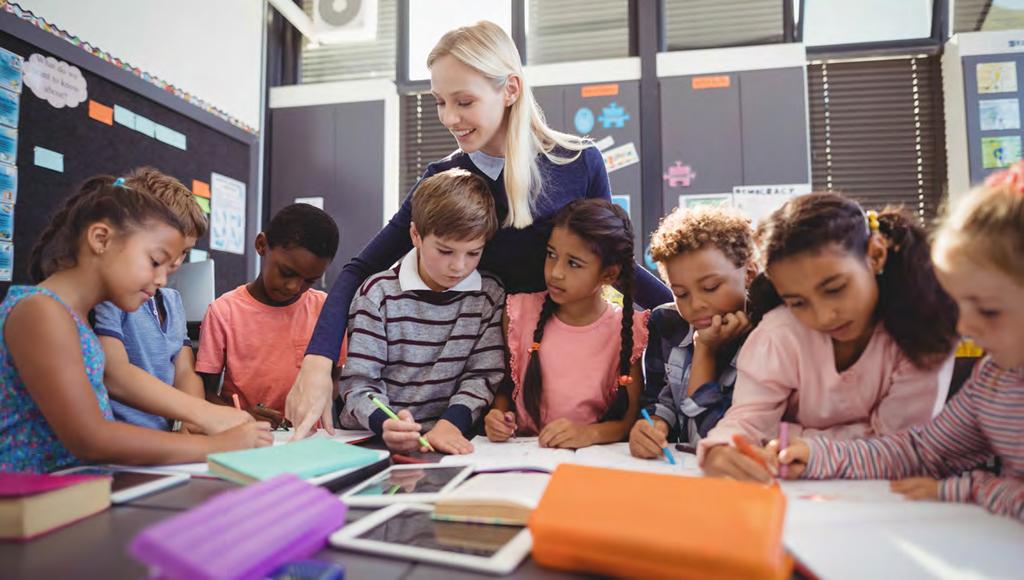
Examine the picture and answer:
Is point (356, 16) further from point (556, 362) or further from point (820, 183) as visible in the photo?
point (556, 362)

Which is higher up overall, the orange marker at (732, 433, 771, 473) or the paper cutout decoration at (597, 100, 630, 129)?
the paper cutout decoration at (597, 100, 630, 129)

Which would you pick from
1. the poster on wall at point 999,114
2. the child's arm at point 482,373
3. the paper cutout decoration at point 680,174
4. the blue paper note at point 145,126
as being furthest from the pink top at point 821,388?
the poster on wall at point 999,114

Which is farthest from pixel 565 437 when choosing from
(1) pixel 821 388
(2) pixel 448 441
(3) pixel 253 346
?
(3) pixel 253 346

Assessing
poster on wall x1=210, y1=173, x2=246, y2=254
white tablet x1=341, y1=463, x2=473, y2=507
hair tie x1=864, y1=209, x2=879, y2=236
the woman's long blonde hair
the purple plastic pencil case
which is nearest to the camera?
the purple plastic pencil case

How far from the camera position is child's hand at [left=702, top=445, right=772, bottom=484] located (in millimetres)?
705

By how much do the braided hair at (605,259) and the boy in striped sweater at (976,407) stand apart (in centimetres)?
43

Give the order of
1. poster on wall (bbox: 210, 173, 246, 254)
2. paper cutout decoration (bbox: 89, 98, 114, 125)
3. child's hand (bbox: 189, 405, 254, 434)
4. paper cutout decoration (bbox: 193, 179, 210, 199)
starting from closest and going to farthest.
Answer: child's hand (bbox: 189, 405, 254, 434) < paper cutout decoration (bbox: 89, 98, 114, 125) < paper cutout decoration (bbox: 193, 179, 210, 199) < poster on wall (bbox: 210, 173, 246, 254)

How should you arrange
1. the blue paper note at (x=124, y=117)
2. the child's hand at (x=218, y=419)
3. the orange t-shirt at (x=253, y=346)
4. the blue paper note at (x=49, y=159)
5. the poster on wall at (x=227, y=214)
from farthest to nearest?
the poster on wall at (x=227, y=214) < the blue paper note at (x=124, y=117) < the blue paper note at (x=49, y=159) < the orange t-shirt at (x=253, y=346) < the child's hand at (x=218, y=419)

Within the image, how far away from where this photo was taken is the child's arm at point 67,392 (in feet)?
2.49

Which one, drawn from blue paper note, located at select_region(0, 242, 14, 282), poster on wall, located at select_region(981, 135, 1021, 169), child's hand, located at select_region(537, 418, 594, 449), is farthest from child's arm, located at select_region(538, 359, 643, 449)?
poster on wall, located at select_region(981, 135, 1021, 169)

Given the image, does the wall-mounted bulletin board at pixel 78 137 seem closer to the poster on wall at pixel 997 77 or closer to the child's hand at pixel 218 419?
the child's hand at pixel 218 419

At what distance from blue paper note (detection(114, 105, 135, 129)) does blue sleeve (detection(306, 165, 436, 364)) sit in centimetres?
148

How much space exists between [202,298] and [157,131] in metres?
1.01

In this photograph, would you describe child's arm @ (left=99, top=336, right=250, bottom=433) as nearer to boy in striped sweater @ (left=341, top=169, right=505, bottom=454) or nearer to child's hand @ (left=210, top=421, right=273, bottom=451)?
child's hand @ (left=210, top=421, right=273, bottom=451)
